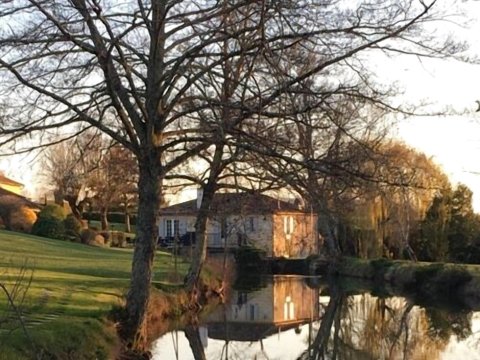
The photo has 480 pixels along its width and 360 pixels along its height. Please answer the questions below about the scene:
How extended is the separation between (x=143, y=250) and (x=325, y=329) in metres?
10.6

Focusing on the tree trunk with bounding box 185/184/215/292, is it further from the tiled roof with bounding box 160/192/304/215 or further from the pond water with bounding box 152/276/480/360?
the pond water with bounding box 152/276/480/360

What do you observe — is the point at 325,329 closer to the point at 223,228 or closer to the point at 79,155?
the point at 223,228

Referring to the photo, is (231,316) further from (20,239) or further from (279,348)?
(20,239)

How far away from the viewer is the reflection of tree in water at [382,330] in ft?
61.9

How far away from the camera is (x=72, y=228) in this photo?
45.2 metres

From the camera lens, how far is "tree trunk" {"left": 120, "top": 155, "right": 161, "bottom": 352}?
14.1 m

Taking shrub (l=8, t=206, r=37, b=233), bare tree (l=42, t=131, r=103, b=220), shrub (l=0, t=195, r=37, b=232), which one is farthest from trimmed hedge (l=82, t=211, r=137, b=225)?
bare tree (l=42, t=131, r=103, b=220)

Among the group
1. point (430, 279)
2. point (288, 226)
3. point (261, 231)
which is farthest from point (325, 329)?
point (288, 226)

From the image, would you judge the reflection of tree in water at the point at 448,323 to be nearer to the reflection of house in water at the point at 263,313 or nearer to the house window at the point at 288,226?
the reflection of house in water at the point at 263,313

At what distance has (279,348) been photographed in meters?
19.9

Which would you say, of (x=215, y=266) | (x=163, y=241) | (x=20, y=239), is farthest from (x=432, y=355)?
(x=163, y=241)

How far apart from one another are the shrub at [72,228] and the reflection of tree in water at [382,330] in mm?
18532

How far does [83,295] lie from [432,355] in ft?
27.6

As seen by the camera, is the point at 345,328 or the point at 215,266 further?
the point at 215,266
